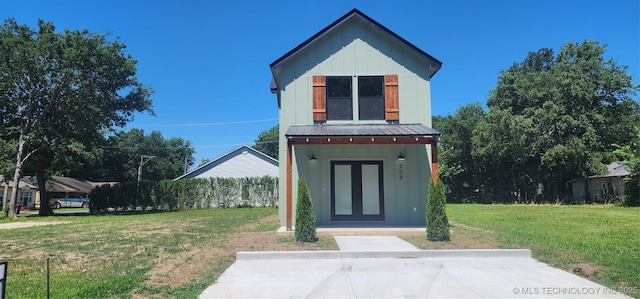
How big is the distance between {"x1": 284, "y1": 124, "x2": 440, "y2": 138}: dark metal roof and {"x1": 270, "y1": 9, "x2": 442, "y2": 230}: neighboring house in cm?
12

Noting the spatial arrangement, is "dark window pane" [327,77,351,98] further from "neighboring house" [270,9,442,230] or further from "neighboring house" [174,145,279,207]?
"neighboring house" [174,145,279,207]

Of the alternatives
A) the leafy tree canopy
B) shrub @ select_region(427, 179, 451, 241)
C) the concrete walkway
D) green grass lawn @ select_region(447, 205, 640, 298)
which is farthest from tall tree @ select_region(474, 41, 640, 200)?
the concrete walkway

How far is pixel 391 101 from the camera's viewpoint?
40.0 ft

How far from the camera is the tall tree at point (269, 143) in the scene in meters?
66.2

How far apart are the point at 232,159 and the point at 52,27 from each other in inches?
652

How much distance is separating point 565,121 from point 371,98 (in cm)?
2246

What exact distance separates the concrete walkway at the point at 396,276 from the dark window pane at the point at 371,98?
5217 mm

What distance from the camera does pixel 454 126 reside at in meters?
36.8

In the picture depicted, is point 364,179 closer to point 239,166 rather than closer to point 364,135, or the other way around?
point 364,135

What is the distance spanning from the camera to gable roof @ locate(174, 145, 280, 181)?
1377 inches

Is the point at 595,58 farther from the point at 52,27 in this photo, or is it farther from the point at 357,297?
the point at 52,27

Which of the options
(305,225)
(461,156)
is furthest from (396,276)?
(461,156)

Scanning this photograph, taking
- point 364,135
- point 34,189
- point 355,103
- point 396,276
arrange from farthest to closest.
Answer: point 34,189 < point 355,103 < point 364,135 < point 396,276

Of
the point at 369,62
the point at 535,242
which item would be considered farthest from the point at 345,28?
the point at 535,242
